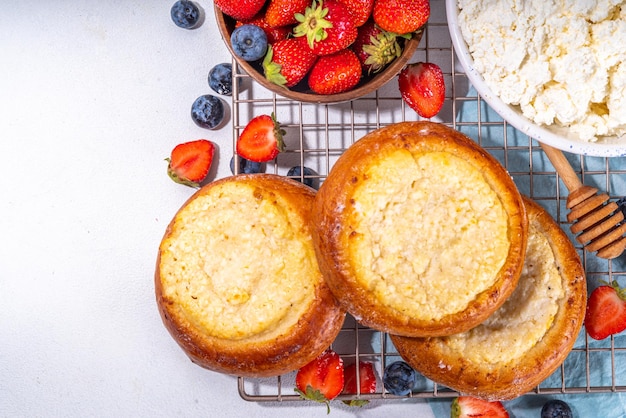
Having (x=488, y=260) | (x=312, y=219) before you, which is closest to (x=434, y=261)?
(x=488, y=260)

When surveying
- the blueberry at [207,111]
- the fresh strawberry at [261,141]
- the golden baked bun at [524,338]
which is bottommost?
the golden baked bun at [524,338]

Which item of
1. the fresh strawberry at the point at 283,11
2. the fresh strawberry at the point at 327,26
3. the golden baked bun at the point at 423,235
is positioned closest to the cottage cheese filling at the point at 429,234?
the golden baked bun at the point at 423,235

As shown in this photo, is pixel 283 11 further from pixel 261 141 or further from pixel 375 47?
pixel 261 141

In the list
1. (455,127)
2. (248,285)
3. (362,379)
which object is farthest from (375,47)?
(362,379)

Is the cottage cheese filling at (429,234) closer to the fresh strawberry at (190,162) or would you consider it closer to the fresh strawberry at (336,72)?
the fresh strawberry at (336,72)

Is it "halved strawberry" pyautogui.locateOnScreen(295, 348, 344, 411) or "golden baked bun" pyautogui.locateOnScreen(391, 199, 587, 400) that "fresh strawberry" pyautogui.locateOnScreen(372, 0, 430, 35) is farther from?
"halved strawberry" pyautogui.locateOnScreen(295, 348, 344, 411)

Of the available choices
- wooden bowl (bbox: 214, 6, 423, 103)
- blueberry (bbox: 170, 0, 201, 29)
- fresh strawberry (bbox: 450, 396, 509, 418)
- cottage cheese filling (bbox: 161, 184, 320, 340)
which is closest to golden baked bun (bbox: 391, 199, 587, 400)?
fresh strawberry (bbox: 450, 396, 509, 418)

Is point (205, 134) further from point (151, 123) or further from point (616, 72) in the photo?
point (616, 72)
